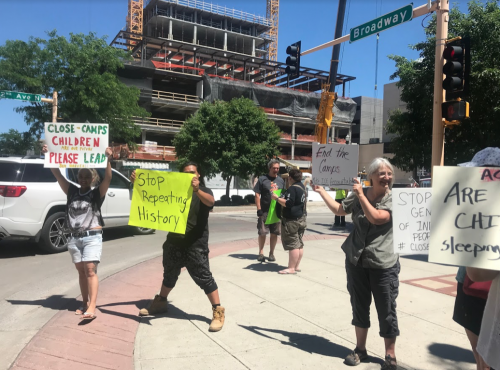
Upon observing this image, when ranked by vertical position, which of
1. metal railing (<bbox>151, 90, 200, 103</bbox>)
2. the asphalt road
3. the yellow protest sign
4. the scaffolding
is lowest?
the asphalt road

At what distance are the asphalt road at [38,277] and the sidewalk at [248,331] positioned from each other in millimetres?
319

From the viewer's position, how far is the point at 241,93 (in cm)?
5075

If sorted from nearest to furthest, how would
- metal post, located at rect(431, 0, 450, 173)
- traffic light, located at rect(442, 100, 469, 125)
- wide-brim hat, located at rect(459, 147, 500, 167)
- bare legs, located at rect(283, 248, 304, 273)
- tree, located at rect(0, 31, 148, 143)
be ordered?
wide-brim hat, located at rect(459, 147, 500, 167)
bare legs, located at rect(283, 248, 304, 273)
traffic light, located at rect(442, 100, 469, 125)
metal post, located at rect(431, 0, 450, 173)
tree, located at rect(0, 31, 148, 143)

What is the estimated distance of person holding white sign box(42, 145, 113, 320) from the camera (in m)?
4.60

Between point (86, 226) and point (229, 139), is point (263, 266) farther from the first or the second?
point (229, 139)

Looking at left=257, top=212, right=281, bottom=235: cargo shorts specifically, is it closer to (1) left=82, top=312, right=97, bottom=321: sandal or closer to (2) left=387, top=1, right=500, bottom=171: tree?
(1) left=82, top=312, right=97, bottom=321: sandal

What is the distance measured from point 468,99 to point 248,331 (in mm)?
12200

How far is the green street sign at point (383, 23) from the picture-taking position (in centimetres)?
804

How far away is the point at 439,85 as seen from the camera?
7.57m

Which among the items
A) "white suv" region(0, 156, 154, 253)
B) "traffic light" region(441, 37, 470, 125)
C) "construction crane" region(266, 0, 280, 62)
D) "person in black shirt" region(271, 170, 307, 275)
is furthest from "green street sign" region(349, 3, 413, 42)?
"construction crane" region(266, 0, 280, 62)

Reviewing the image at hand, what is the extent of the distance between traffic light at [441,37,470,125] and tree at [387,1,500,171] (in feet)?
20.3

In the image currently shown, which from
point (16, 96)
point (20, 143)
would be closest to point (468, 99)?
point (16, 96)

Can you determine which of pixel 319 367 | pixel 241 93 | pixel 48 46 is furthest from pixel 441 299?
pixel 241 93

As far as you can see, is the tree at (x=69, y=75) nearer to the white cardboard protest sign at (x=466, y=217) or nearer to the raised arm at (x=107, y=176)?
the raised arm at (x=107, y=176)
